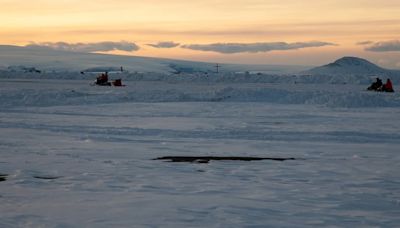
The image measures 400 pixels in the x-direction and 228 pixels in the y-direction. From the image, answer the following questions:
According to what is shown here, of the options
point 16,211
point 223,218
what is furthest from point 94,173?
point 223,218

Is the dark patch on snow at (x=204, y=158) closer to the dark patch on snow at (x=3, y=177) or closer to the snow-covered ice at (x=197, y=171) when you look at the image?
the snow-covered ice at (x=197, y=171)

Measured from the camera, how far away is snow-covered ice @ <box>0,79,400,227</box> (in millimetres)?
6412

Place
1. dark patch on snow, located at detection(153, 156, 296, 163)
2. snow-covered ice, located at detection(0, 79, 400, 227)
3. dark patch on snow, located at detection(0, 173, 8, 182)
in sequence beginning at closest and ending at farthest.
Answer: snow-covered ice, located at detection(0, 79, 400, 227) < dark patch on snow, located at detection(0, 173, 8, 182) < dark patch on snow, located at detection(153, 156, 296, 163)

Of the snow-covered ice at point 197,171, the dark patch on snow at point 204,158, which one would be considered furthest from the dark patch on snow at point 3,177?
the dark patch on snow at point 204,158

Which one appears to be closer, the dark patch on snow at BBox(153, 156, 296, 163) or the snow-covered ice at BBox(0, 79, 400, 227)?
the snow-covered ice at BBox(0, 79, 400, 227)

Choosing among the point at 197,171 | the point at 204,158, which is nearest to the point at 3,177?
the point at 197,171

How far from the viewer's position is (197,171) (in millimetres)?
9406

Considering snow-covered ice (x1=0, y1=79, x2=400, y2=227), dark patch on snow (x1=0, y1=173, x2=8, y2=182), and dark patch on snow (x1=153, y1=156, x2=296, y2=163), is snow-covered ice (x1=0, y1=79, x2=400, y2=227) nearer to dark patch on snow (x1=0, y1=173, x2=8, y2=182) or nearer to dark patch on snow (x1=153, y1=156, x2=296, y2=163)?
dark patch on snow (x1=0, y1=173, x2=8, y2=182)

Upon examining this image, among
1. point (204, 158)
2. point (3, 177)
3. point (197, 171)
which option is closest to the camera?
point (3, 177)

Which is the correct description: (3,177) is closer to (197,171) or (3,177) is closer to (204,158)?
Answer: (197,171)

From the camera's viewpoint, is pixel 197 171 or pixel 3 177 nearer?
pixel 3 177

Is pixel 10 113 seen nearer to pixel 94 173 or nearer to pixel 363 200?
pixel 94 173

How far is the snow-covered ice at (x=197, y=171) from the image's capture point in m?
6.41

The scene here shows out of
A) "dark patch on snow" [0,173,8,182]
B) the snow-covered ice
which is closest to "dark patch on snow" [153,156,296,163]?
the snow-covered ice
